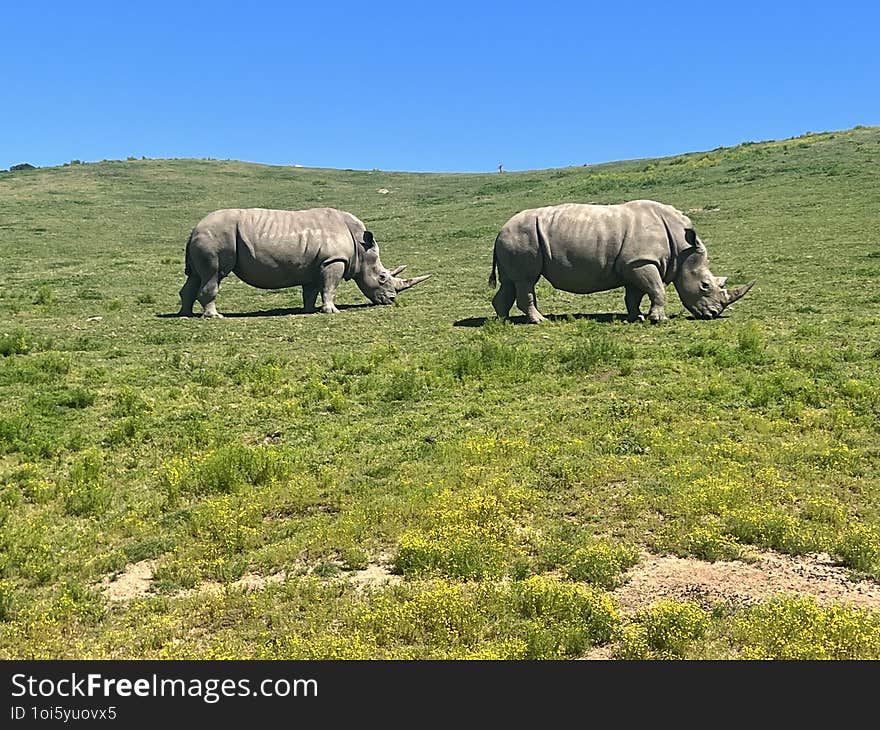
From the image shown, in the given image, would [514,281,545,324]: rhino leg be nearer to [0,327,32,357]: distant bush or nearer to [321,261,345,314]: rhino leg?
[321,261,345,314]: rhino leg

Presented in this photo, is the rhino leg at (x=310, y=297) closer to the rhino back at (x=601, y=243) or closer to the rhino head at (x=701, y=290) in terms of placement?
the rhino back at (x=601, y=243)

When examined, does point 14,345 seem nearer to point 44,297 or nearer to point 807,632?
point 44,297

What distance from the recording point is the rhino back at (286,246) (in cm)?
2069

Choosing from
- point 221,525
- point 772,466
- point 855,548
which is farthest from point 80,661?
point 772,466

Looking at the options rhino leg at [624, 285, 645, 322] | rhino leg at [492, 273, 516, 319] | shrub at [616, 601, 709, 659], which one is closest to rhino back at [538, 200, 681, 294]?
rhino leg at [624, 285, 645, 322]

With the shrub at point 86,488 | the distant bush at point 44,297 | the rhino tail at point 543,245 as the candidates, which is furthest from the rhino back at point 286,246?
the shrub at point 86,488

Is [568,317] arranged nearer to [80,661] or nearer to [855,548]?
[855,548]

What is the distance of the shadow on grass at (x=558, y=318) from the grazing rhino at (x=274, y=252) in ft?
12.6

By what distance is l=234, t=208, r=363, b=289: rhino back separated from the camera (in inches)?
814

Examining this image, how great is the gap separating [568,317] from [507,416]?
7.65 metres

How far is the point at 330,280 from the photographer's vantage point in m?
21.5

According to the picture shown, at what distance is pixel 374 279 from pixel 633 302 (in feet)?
24.0

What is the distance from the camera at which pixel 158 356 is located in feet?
53.3

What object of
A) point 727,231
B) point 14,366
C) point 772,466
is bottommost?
point 772,466
